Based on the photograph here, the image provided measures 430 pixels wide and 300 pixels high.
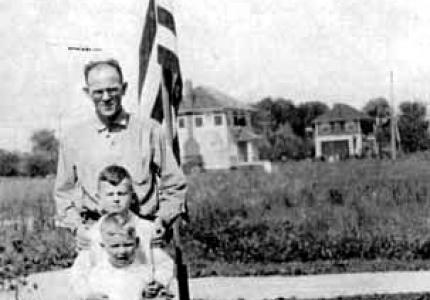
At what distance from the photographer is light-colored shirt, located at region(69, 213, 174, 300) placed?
3318 mm

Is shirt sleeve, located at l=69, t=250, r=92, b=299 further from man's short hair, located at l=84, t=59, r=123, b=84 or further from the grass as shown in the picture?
the grass

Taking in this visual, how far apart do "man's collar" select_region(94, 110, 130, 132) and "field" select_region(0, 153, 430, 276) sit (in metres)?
5.22

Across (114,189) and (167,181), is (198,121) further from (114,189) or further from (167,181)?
(114,189)

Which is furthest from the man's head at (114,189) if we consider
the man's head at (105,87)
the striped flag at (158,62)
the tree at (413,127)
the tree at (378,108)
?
the tree at (378,108)

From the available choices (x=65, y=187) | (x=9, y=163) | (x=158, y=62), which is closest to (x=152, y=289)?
(x=65, y=187)

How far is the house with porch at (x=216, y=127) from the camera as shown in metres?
31.7

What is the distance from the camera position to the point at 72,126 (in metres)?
3.57

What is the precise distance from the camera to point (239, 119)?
3841 cm

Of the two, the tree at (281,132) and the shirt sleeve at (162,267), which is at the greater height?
the tree at (281,132)

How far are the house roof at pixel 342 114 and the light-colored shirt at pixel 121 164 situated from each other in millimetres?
11986

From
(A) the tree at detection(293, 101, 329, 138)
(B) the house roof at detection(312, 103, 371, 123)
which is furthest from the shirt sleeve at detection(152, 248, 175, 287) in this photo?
(A) the tree at detection(293, 101, 329, 138)

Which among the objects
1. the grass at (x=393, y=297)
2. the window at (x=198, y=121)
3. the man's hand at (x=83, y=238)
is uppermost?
the window at (x=198, y=121)

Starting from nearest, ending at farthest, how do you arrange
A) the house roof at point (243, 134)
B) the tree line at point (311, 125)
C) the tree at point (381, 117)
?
the tree line at point (311, 125) → the tree at point (381, 117) → the house roof at point (243, 134)

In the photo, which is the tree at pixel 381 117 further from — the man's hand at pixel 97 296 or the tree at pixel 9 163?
the man's hand at pixel 97 296
